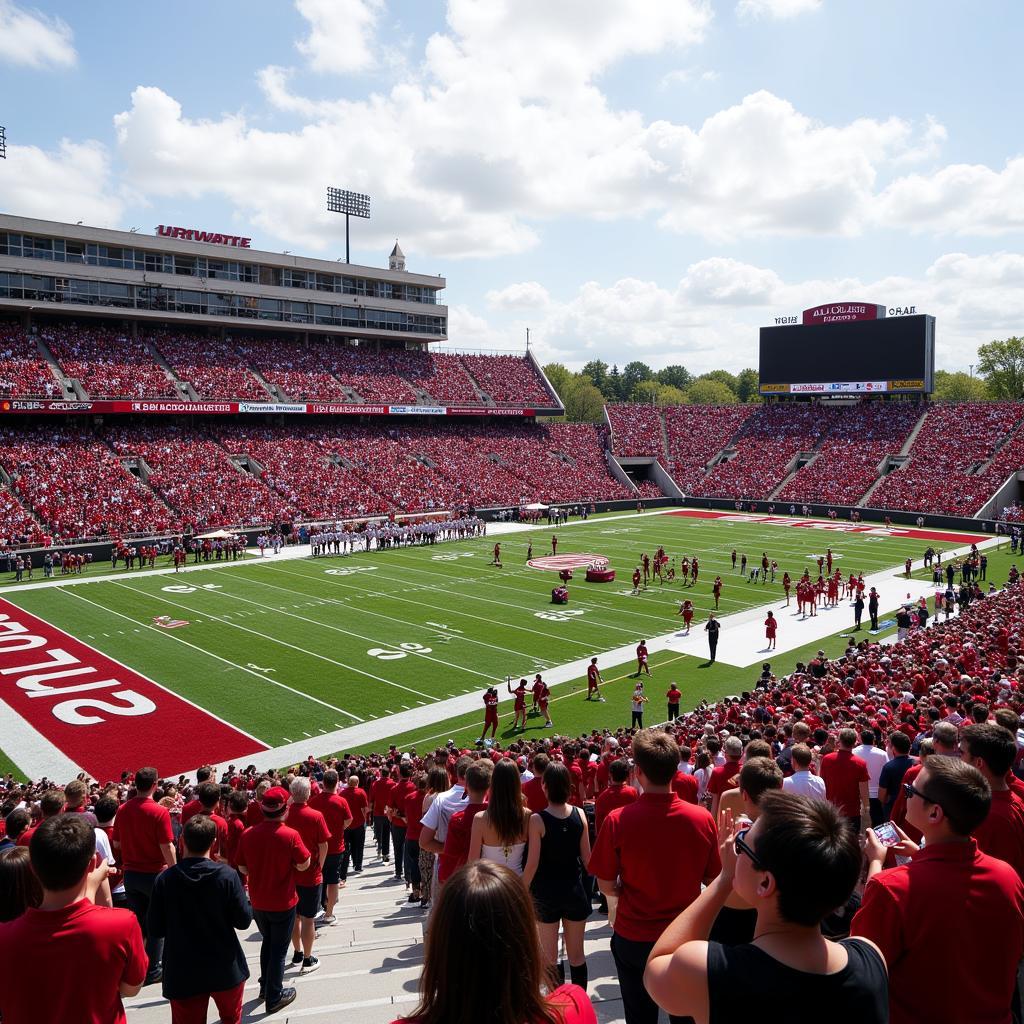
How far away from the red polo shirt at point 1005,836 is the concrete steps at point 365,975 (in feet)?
7.54

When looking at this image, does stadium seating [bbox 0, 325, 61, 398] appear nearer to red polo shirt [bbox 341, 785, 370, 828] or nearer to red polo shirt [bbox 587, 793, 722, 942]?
red polo shirt [bbox 341, 785, 370, 828]

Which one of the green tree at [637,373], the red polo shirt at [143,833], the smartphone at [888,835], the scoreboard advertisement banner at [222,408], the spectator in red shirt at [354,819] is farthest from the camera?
the green tree at [637,373]

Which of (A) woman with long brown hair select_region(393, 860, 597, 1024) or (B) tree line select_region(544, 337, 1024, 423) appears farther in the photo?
(B) tree line select_region(544, 337, 1024, 423)

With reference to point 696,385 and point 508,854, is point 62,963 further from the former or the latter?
point 696,385

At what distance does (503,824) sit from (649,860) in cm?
86

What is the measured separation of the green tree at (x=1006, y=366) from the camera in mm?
89250

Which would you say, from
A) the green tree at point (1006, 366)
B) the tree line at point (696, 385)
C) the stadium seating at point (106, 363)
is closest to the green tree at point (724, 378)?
the tree line at point (696, 385)

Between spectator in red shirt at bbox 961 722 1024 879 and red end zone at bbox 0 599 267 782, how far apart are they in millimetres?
14423

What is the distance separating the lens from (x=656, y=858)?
13.5ft

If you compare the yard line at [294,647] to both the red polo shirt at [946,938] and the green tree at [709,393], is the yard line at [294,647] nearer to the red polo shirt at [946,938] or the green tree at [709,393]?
the red polo shirt at [946,938]

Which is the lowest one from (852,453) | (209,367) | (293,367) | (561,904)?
(561,904)

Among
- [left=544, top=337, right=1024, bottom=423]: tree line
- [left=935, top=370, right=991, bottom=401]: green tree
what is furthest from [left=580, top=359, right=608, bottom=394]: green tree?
[left=935, top=370, right=991, bottom=401]: green tree

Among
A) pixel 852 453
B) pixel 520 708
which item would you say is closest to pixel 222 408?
pixel 520 708

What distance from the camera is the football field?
17.4 meters
